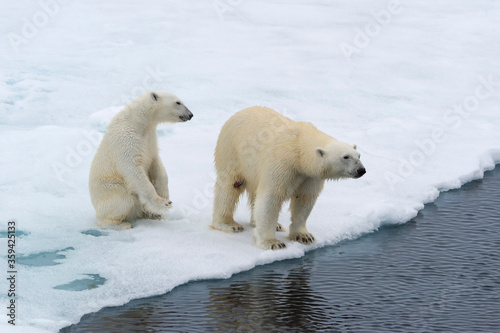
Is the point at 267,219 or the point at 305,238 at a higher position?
the point at 267,219

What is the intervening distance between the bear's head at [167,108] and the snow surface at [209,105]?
1118 mm

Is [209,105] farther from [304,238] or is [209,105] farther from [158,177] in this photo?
[304,238]

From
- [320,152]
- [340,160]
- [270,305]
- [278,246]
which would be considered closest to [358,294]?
[270,305]

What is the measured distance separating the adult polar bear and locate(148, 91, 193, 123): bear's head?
0.47 m

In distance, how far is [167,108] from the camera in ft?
23.8

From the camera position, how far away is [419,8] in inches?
693

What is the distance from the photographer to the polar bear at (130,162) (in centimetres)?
711

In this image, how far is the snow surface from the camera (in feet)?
21.6

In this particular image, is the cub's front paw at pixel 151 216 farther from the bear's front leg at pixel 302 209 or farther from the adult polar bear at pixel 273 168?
the bear's front leg at pixel 302 209

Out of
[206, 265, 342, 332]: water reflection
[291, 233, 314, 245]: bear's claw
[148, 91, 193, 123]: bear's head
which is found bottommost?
[206, 265, 342, 332]: water reflection

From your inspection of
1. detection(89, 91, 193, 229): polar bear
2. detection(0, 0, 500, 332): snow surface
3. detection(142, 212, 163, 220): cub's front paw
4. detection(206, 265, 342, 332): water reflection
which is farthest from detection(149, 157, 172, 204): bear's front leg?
detection(206, 265, 342, 332): water reflection

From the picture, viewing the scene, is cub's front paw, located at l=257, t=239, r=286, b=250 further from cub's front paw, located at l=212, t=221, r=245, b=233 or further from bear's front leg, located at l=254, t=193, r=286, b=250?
cub's front paw, located at l=212, t=221, r=245, b=233

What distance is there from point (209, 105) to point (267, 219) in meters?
4.92

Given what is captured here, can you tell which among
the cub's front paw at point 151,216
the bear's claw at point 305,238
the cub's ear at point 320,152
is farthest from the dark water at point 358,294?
the cub's front paw at point 151,216
